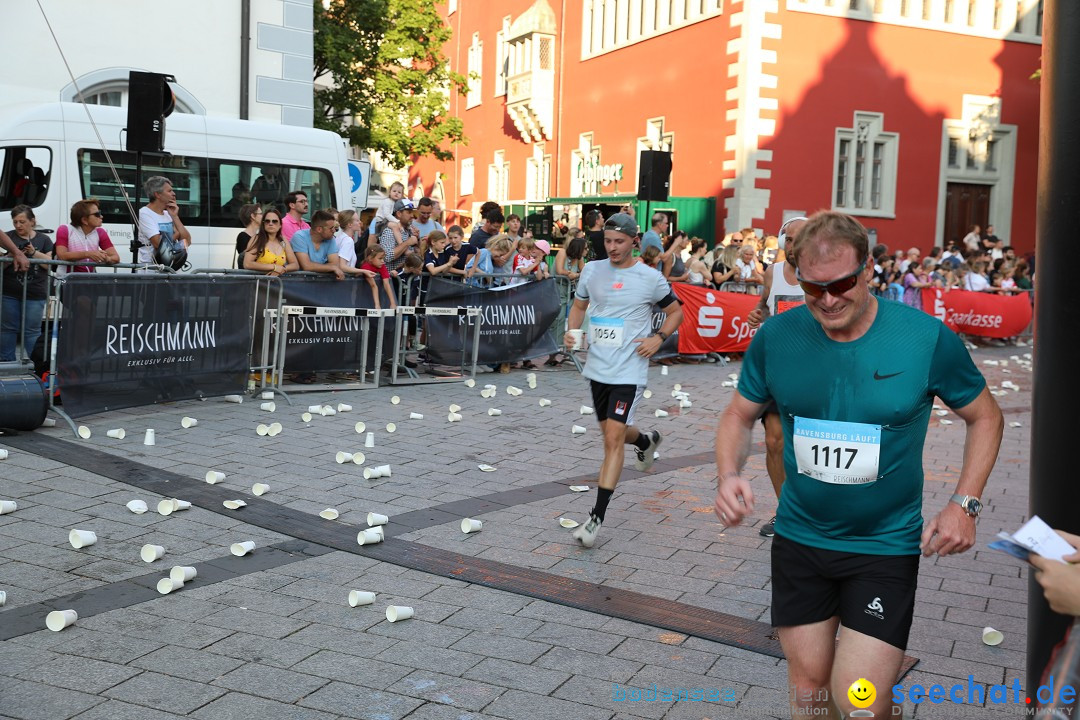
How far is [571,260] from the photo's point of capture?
15.5m

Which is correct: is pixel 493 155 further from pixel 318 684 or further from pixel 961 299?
pixel 318 684

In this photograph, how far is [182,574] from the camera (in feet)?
17.4

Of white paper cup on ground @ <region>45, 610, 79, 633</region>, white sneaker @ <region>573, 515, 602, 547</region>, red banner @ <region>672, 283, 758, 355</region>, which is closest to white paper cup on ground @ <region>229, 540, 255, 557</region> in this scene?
white paper cup on ground @ <region>45, 610, 79, 633</region>

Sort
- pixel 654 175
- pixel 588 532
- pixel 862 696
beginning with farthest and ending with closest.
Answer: pixel 654 175, pixel 588 532, pixel 862 696

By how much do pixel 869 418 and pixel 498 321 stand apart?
1057cm

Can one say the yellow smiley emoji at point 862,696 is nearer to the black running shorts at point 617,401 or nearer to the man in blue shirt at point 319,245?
the black running shorts at point 617,401

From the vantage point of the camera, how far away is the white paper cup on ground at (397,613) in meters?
4.90

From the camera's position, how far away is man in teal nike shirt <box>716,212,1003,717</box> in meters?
3.22

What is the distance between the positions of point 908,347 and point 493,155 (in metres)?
40.0

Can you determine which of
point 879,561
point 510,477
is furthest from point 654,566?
point 879,561

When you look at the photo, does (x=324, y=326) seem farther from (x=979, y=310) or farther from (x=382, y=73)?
(x=382, y=73)

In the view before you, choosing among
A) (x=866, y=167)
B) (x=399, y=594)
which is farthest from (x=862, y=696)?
(x=866, y=167)

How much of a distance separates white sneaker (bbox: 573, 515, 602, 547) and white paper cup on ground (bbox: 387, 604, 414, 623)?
4.99 ft

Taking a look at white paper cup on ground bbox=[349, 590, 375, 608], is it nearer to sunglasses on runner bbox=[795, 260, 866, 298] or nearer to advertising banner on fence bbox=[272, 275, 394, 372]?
sunglasses on runner bbox=[795, 260, 866, 298]
